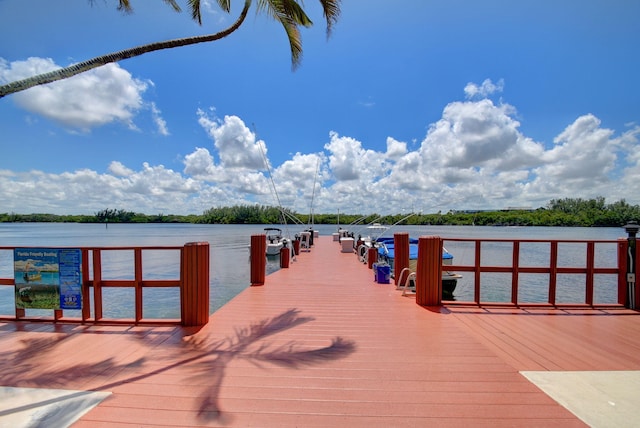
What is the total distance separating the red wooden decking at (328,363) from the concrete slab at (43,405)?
87mm

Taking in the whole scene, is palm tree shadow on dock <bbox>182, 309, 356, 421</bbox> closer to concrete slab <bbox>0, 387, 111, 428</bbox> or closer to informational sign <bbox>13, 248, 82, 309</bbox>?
concrete slab <bbox>0, 387, 111, 428</bbox>

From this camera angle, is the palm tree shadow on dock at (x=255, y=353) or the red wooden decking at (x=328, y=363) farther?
the palm tree shadow on dock at (x=255, y=353)

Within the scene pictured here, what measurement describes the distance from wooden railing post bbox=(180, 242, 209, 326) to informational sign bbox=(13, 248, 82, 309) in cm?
152

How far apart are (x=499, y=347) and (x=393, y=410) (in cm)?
193

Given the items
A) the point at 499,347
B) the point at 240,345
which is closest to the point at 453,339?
the point at 499,347

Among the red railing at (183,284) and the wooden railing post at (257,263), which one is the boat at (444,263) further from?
the red railing at (183,284)

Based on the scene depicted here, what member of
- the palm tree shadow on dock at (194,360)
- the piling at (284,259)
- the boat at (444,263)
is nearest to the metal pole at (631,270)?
the boat at (444,263)

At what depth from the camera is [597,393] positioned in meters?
2.64

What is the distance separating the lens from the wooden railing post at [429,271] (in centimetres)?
519

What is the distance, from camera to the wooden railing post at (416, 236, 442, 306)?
5.19 m

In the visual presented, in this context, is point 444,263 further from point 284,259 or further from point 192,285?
point 192,285

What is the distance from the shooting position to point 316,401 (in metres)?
2.50

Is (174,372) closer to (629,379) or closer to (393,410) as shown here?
(393,410)

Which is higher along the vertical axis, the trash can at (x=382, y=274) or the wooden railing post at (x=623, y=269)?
the wooden railing post at (x=623, y=269)
